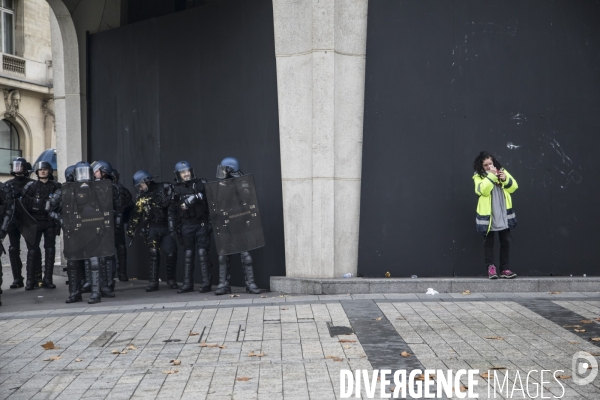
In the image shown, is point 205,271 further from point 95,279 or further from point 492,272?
point 492,272

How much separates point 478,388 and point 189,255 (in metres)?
6.86

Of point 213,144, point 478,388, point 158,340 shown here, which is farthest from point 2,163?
point 478,388

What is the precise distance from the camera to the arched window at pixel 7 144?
3456 centimetres

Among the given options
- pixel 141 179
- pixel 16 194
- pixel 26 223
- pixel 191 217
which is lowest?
pixel 26 223

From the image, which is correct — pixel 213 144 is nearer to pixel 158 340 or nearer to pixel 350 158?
pixel 350 158

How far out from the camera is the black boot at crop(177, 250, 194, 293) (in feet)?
38.0

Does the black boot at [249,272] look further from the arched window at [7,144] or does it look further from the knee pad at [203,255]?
the arched window at [7,144]

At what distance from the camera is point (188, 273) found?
11.6 m

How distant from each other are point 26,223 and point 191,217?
308 centimetres

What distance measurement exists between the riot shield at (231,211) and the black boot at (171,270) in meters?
1.77

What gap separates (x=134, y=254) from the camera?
14.0 metres

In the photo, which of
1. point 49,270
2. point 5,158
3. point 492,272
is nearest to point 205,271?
point 49,270

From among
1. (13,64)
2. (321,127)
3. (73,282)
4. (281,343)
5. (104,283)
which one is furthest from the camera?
(13,64)

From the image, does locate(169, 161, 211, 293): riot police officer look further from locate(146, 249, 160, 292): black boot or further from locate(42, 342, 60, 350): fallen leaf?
locate(42, 342, 60, 350): fallen leaf
